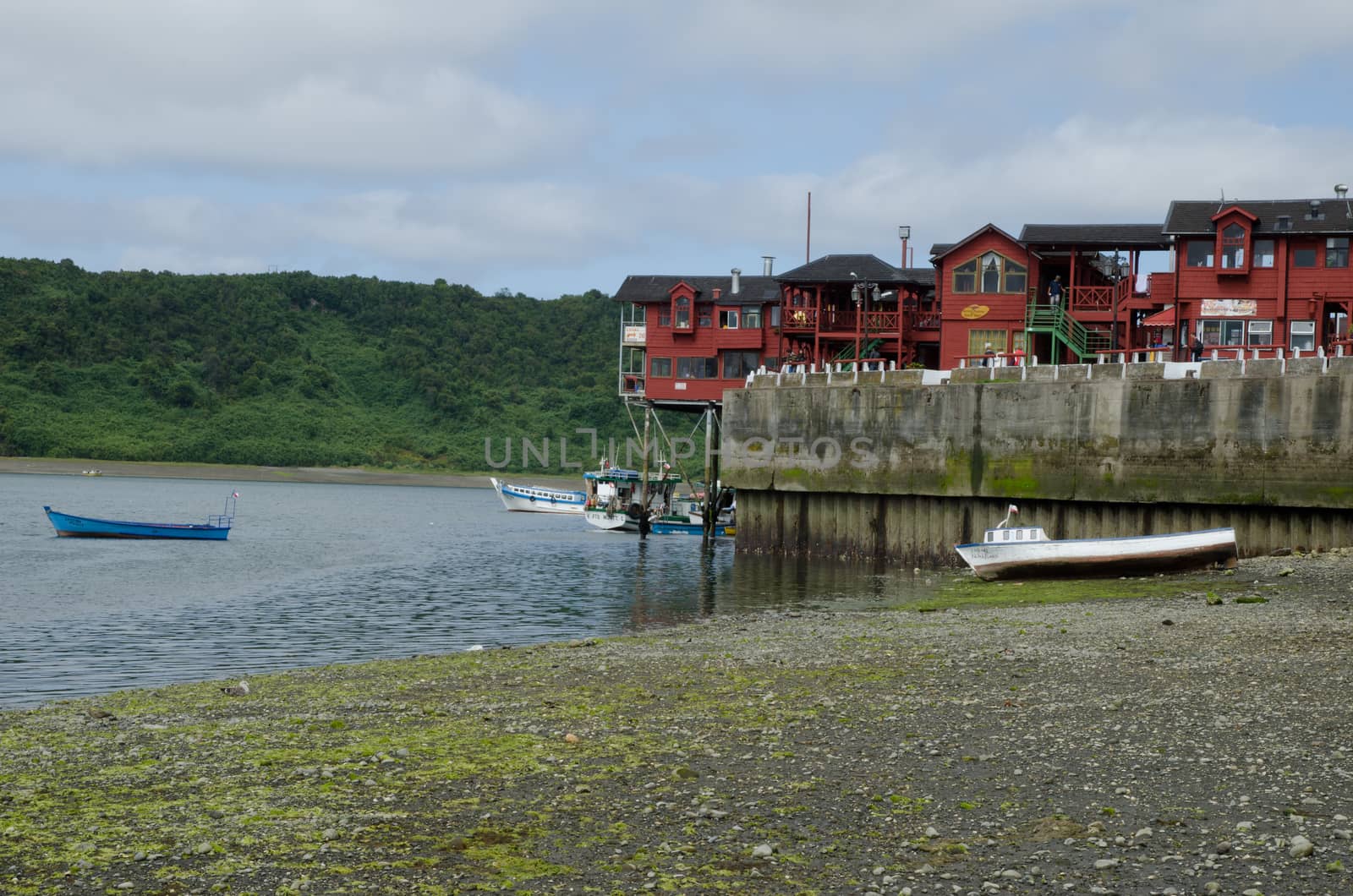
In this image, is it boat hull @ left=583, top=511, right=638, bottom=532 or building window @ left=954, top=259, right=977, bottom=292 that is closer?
building window @ left=954, top=259, right=977, bottom=292

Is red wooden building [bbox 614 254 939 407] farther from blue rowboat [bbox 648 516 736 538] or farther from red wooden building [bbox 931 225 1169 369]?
blue rowboat [bbox 648 516 736 538]

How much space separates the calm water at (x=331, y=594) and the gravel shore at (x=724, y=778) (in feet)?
21.5

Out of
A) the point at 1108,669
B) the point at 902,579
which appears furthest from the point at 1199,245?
the point at 1108,669

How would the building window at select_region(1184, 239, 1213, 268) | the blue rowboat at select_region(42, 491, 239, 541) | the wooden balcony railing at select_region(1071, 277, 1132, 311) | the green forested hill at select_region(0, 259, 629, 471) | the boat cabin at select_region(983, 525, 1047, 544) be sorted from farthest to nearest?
the green forested hill at select_region(0, 259, 629, 471) < the blue rowboat at select_region(42, 491, 239, 541) < the wooden balcony railing at select_region(1071, 277, 1132, 311) < the building window at select_region(1184, 239, 1213, 268) < the boat cabin at select_region(983, 525, 1047, 544)

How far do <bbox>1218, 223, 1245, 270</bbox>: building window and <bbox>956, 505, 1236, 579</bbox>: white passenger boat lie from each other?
71.2 ft

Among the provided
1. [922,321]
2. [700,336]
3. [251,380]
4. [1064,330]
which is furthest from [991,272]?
[251,380]

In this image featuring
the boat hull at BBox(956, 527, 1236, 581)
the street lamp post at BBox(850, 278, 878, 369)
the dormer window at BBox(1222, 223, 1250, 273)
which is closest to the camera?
the boat hull at BBox(956, 527, 1236, 581)

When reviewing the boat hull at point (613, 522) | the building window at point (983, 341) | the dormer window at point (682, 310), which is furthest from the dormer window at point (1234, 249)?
the boat hull at point (613, 522)

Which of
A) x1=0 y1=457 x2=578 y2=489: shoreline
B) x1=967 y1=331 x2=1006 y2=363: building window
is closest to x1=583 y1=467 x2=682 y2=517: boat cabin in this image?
x1=967 y1=331 x2=1006 y2=363: building window

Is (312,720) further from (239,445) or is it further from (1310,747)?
(239,445)

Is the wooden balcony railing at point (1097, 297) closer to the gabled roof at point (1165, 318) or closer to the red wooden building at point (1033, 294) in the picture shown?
the red wooden building at point (1033, 294)

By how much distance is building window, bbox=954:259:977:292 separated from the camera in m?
60.2

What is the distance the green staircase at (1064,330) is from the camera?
57625mm

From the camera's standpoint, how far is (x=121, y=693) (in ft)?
63.1
